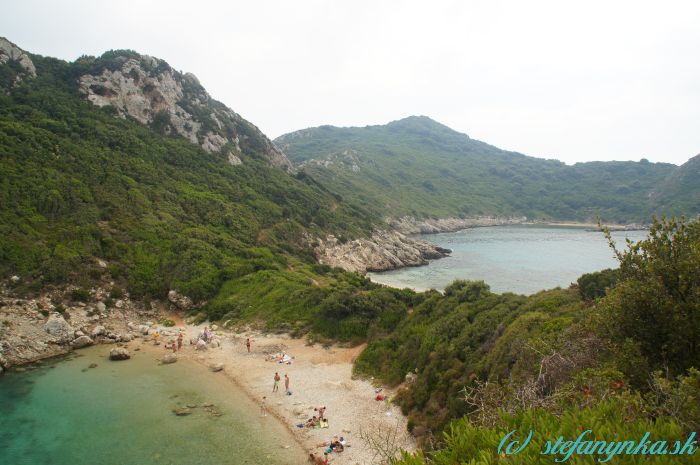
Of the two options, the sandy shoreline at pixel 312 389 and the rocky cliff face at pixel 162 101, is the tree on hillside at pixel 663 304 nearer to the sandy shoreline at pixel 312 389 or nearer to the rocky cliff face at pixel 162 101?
the sandy shoreline at pixel 312 389

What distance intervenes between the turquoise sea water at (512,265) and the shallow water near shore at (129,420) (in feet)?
120

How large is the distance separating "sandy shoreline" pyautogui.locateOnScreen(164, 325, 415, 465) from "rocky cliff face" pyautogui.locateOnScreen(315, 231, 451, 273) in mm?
30264

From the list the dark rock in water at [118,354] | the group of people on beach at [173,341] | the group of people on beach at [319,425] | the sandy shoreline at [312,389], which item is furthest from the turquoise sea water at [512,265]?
the dark rock in water at [118,354]

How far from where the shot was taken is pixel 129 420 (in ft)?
61.1

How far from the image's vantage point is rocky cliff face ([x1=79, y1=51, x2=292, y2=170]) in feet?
233

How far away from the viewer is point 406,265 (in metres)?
72.4

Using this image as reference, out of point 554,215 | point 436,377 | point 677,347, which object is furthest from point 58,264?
A: point 554,215

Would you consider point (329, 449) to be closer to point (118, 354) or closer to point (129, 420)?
point (129, 420)

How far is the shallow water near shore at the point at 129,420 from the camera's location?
16000mm

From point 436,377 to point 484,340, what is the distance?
3.36m

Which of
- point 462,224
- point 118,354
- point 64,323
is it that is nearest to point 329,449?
point 118,354

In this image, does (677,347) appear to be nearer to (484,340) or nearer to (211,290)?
(484,340)

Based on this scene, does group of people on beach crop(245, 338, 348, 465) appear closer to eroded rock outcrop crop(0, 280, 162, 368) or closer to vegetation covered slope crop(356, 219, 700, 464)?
vegetation covered slope crop(356, 219, 700, 464)

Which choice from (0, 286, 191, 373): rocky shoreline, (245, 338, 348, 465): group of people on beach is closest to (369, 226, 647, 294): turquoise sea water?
(0, 286, 191, 373): rocky shoreline
